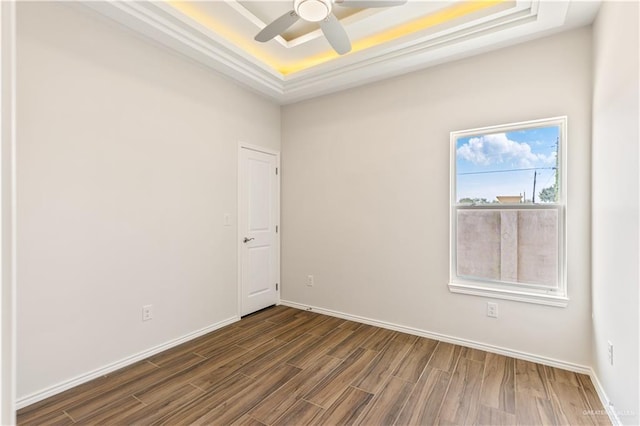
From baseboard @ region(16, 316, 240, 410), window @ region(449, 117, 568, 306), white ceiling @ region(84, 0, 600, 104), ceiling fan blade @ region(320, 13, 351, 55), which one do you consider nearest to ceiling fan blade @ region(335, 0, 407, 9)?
ceiling fan blade @ region(320, 13, 351, 55)

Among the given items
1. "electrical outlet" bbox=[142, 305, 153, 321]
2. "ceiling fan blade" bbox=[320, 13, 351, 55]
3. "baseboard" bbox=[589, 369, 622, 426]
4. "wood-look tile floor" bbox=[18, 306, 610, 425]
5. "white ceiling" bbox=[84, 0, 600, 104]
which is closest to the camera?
Answer: "baseboard" bbox=[589, 369, 622, 426]

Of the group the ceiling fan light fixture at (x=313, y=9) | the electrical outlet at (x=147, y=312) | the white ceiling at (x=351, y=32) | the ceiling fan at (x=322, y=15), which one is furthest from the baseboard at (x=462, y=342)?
the ceiling fan light fixture at (x=313, y=9)

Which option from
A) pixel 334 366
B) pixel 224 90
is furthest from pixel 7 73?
pixel 224 90

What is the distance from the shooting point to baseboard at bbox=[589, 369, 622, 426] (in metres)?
1.80

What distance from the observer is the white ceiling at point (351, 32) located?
2354 millimetres

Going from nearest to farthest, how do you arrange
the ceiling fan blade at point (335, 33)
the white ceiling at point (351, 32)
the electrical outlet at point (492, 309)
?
the ceiling fan blade at point (335, 33) → the white ceiling at point (351, 32) → the electrical outlet at point (492, 309)

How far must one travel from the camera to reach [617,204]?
1.82 m

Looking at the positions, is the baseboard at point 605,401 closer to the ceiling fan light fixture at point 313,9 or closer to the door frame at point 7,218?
the door frame at point 7,218

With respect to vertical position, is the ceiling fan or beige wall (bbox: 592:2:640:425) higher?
the ceiling fan

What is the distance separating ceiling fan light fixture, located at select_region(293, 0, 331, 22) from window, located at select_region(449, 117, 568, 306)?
69.3 inches

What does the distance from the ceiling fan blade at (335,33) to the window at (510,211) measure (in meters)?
1.44

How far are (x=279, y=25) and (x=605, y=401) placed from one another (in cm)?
350


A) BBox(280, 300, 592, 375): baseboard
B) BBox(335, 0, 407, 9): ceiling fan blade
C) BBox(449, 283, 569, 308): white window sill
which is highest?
BBox(335, 0, 407, 9): ceiling fan blade

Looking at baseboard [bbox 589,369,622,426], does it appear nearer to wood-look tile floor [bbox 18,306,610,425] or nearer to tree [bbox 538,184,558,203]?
wood-look tile floor [bbox 18,306,610,425]
